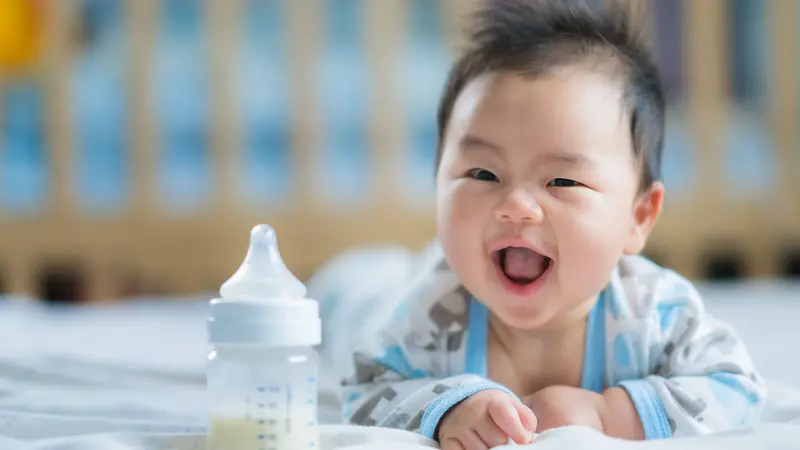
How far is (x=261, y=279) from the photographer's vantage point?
0.50 metres

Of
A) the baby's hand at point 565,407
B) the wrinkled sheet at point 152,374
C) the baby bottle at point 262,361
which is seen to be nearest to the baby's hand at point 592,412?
the baby's hand at point 565,407

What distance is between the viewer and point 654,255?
2227 mm

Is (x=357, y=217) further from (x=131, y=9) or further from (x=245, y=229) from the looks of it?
(x=131, y=9)

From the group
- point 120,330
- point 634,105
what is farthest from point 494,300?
point 120,330

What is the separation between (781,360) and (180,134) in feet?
4.71

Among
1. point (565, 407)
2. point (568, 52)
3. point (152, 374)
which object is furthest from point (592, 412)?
point (152, 374)

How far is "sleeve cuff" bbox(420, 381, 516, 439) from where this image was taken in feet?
2.05

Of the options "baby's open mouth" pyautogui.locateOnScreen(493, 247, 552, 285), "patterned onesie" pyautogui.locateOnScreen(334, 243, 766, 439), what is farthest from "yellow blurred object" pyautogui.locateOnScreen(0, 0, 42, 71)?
"baby's open mouth" pyautogui.locateOnScreen(493, 247, 552, 285)

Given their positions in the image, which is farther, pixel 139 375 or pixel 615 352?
pixel 139 375

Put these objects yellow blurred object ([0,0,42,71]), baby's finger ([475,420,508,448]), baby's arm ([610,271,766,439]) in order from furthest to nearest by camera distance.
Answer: yellow blurred object ([0,0,42,71]) → baby's arm ([610,271,766,439]) → baby's finger ([475,420,508,448])

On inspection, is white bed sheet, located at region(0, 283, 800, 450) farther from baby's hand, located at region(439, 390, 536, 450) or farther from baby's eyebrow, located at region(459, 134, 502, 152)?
baby's eyebrow, located at region(459, 134, 502, 152)

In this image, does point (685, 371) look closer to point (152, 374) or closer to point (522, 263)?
point (522, 263)

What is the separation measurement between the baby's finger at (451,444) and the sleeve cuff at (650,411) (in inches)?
6.4

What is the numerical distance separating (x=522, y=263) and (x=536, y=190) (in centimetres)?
6
